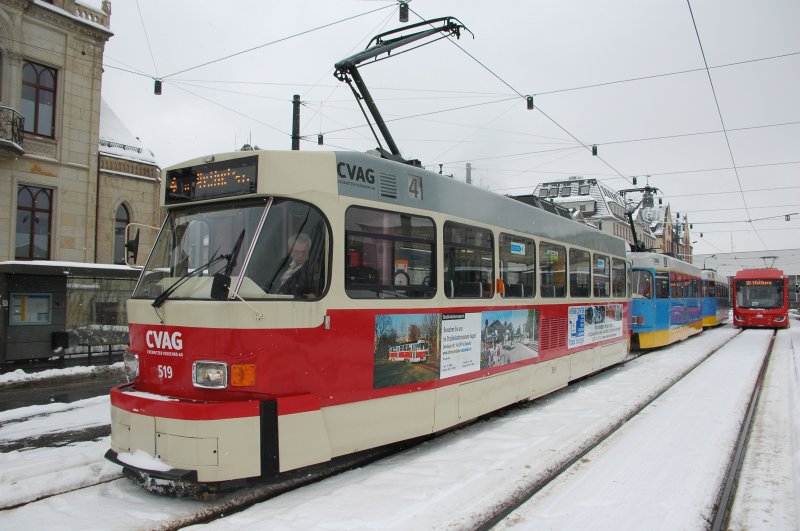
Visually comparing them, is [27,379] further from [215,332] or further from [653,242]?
[653,242]

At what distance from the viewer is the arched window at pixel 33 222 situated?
16.7 meters

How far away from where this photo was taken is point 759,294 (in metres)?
27.1

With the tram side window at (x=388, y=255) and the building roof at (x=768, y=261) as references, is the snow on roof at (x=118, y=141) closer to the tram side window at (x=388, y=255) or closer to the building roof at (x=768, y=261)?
the tram side window at (x=388, y=255)

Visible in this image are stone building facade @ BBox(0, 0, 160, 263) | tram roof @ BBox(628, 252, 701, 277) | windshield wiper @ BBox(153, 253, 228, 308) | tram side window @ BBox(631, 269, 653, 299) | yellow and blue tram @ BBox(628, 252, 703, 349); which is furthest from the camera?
tram roof @ BBox(628, 252, 701, 277)

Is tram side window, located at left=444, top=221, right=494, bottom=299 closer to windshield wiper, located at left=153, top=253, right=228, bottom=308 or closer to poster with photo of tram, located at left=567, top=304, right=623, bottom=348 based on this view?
windshield wiper, located at left=153, top=253, right=228, bottom=308

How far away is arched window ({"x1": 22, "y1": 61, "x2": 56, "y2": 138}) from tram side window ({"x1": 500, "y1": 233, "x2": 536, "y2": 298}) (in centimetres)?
1626

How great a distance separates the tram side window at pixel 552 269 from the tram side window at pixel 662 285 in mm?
9231

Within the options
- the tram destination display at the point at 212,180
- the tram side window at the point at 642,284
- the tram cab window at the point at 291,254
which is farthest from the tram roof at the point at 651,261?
the tram destination display at the point at 212,180

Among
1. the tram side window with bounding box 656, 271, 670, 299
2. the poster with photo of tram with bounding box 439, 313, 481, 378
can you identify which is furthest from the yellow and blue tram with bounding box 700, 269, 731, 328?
the poster with photo of tram with bounding box 439, 313, 481, 378

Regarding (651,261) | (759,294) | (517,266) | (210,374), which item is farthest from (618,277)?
(759,294)

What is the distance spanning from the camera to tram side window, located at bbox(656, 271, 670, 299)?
17.0m

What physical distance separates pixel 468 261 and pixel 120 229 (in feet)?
56.1

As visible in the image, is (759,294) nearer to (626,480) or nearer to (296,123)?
(296,123)

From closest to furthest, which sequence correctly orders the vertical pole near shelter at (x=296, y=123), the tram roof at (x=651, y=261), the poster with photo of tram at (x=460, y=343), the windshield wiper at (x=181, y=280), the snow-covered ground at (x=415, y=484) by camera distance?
1. the snow-covered ground at (x=415, y=484)
2. the windshield wiper at (x=181, y=280)
3. the poster with photo of tram at (x=460, y=343)
4. the vertical pole near shelter at (x=296, y=123)
5. the tram roof at (x=651, y=261)
